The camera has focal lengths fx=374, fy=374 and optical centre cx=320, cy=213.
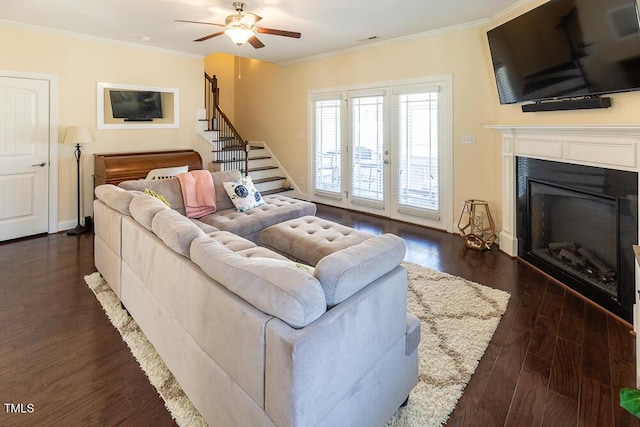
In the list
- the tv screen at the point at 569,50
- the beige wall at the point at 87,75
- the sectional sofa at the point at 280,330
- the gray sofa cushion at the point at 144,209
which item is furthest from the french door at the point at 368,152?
the sectional sofa at the point at 280,330

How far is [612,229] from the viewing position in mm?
2930

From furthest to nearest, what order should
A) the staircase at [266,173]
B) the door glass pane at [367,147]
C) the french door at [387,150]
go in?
1. the staircase at [266,173]
2. the door glass pane at [367,147]
3. the french door at [387,150]

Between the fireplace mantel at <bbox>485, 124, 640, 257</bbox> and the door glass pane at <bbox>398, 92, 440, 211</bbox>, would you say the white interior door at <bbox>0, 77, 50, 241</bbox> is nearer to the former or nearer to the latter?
the door glass pane at <bbox>398, 92, 440, 211</bbox>

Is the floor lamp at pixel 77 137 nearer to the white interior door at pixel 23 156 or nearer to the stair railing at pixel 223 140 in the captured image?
the white interior door at pixel 23 156

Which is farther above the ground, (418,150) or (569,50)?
(569,50)

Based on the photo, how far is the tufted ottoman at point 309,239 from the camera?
3.04 metres

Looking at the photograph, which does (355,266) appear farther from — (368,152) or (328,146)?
(328,146)

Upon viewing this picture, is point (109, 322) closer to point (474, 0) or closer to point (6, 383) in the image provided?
point (6, 383)

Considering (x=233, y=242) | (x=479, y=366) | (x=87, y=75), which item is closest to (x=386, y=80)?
(x=233, y=242)

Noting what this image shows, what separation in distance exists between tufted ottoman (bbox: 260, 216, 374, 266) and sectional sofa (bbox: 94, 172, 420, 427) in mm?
1203

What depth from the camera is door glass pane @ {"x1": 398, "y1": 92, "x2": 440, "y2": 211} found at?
5.09 metres

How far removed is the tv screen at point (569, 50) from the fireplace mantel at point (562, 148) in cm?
29

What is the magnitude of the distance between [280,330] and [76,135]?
485 centimetres

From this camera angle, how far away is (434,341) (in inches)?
94.6
